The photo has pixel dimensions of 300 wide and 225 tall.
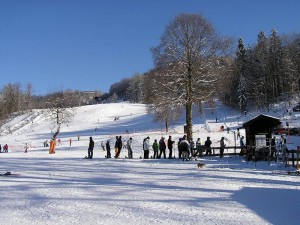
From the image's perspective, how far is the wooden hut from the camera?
24.4 m

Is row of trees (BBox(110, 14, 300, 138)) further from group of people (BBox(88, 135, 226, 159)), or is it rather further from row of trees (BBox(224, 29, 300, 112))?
row of trees (BBox(224, 29, 300, 112))

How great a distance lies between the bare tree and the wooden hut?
18.1ft

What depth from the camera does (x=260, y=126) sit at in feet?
82.1

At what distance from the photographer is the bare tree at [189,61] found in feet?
97.7

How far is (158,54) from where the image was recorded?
30438 millimetres

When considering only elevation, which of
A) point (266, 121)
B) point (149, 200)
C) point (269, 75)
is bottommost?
point (149, 200)

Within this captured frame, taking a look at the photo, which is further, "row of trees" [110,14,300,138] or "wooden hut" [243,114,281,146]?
"row of trees" [110,14,300,138]

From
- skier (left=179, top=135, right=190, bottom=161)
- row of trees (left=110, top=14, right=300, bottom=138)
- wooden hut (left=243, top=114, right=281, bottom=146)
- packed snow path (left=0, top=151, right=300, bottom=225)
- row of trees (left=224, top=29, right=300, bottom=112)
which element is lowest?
packed snow path (left=0, top=151, right=300, bottom=225)

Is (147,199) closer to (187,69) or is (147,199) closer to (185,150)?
(185,150)

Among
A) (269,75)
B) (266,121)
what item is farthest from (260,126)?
(269,75)

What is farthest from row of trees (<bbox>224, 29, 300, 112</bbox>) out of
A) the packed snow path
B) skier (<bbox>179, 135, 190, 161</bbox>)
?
the packed snow path

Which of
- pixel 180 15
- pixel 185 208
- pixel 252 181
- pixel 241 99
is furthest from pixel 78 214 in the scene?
pixel 241 99

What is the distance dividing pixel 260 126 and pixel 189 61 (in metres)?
7.95

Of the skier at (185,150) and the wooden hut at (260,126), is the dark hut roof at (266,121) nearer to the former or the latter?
the wooden hut at (260,126)
